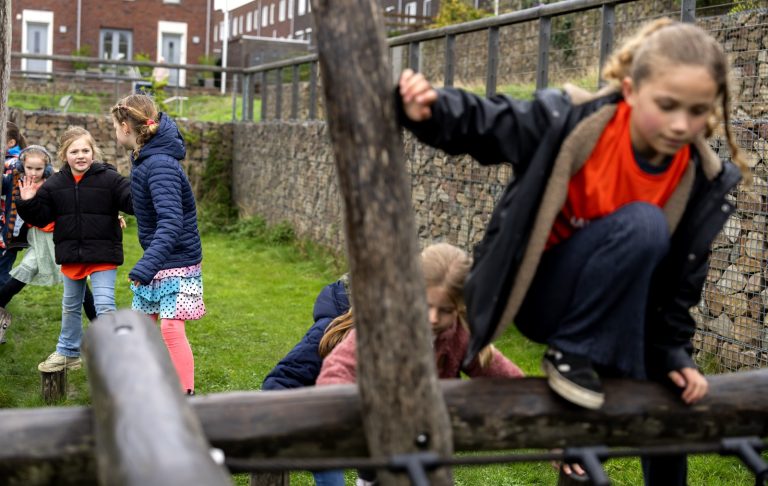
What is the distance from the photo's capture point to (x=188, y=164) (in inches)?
688

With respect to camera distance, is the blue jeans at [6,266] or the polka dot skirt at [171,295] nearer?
the polka dot skirt at [171,295]

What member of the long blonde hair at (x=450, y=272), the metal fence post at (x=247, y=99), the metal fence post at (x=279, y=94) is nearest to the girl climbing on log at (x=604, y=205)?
the long blonde hair at (x=450, y=272)

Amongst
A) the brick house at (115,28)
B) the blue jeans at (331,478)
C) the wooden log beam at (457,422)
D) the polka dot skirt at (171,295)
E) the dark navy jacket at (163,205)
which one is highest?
the brick house at (115,28)

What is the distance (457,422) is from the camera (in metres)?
2.81

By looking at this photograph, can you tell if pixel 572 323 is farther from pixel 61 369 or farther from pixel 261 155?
pixel 261 155

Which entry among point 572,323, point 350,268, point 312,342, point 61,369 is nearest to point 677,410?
point 572,323

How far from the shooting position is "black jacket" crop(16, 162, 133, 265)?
21.4ft

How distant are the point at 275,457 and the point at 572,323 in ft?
2.93

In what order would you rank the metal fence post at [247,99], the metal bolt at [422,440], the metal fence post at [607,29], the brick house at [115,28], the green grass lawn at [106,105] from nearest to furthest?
the metal bolt at [422,440] < the metal fence post at [607,29] < the metal fence post at [247,99] < the green grass lawn at [106,105] < the brick house at [115,28]

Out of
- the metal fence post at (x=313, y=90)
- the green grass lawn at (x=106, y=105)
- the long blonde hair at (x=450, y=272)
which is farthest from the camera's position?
the green grass lawn at (x=106, y=105)

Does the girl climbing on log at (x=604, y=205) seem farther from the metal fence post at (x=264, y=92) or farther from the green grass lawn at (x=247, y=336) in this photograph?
the metal fence post at (x=264, y=92)

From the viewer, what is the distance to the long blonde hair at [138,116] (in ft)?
19.2

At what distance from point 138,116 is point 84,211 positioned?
38.6 inches

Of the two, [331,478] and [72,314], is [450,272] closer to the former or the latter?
[331,478]
